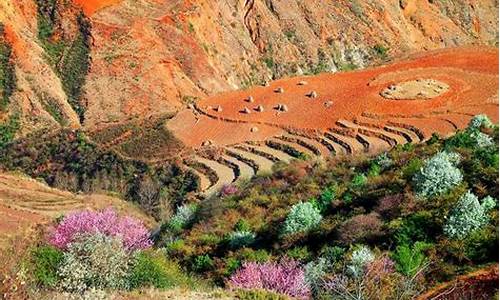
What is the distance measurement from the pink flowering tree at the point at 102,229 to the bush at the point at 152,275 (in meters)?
3.18

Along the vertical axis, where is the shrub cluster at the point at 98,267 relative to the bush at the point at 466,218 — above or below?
below

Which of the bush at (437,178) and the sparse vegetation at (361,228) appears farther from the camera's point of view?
the bush at (437,178)

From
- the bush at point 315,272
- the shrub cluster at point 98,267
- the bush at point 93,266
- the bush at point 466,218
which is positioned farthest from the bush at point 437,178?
the bush at point 93,266

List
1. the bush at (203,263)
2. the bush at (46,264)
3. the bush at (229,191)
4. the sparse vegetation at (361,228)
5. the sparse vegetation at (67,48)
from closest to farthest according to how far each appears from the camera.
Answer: the sparse vegetation at (361,228) < the bush at (46,264) < the bush at (203,263) < the bush at (229,191) < the sparse vegetation at (67,48)

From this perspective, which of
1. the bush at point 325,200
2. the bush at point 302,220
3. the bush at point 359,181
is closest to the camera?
the bush at point 302,220

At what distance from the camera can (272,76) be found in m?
97.6

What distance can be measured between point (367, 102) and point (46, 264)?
36.4 metres

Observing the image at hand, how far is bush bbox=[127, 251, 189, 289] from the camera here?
2150 centimetres

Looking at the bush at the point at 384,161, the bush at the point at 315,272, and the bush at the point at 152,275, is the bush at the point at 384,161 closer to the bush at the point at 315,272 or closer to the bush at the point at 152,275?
the bush at the point at 315,272

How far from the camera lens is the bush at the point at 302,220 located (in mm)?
25672

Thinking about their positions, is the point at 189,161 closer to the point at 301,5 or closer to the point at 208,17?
the point at 208,17

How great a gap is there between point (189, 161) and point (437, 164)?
3162 cm

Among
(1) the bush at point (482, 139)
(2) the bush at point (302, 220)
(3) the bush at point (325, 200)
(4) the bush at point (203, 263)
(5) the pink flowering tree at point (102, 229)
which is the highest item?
(1) the bush at point (482, 139)

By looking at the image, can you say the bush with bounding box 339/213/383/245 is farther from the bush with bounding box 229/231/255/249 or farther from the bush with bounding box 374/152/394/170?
the bush with bounding box 374/152/394/170
